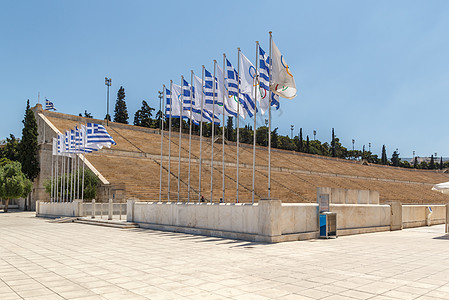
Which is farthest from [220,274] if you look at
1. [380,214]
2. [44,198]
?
[44,198]

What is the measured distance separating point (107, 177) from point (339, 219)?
28.8m

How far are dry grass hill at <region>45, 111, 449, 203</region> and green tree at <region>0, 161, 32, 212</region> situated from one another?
754 cm

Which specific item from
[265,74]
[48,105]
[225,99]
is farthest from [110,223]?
[48,105]

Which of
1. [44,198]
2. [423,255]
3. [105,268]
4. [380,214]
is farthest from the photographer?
[44,198]

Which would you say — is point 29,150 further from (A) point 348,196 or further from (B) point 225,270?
(B) point 225,270

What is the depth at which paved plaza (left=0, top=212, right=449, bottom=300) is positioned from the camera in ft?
22.2

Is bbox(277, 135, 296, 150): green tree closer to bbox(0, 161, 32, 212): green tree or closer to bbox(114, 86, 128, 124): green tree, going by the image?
bbox(114, 86, 128, 124): green tree

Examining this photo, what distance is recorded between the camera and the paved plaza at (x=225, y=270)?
22.2 feet

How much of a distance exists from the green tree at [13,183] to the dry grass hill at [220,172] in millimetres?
7535

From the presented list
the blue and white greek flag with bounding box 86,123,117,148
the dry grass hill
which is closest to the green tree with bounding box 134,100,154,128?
the dry grass hill

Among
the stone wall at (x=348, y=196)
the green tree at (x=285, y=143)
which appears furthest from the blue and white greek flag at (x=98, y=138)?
the green tree at (x=285, y=143)

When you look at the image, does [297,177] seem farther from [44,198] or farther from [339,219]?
[339,219]

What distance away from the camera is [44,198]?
46250 millimetres

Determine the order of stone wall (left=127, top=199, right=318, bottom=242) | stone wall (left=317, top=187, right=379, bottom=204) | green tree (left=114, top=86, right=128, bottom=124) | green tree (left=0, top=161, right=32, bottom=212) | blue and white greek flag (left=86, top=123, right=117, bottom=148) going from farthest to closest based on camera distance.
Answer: green tree (left=114, top=86, right=128, bottom=124)
green tree (left=0, top=161, right=32, bottom=212)
blue and white greek flag (left=86, top=123, right=117, bottom=148)
stone wall (left=317, top=187, right=379, bottom=204)
stone wall (left=127, top=199, right=318, bottom=242)
